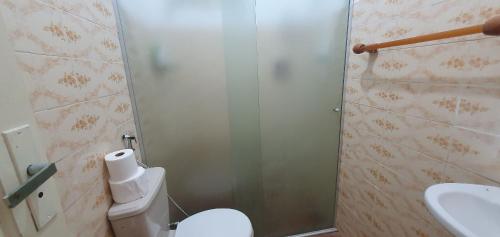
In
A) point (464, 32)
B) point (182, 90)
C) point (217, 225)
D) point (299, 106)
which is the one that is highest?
point (464, 32)

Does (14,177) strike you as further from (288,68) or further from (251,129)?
(288,68)

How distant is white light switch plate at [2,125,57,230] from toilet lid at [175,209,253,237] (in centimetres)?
79

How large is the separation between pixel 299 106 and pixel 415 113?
624 mm

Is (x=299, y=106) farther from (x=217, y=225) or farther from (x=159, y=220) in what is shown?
(x=159, y=220)

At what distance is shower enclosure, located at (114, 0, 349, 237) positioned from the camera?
1190mm

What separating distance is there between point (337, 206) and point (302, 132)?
28.5 inches

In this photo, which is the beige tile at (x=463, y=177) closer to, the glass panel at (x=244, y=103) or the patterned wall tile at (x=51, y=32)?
the glass panel at (x=244, y=103)

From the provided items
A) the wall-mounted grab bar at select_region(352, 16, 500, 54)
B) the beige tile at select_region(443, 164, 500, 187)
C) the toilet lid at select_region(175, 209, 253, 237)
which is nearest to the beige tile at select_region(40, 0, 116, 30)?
the toilet lid at select_region(175, 209, 253, 237)

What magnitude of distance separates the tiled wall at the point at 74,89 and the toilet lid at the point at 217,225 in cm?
40

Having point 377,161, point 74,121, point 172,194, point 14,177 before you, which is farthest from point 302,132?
point 14,177

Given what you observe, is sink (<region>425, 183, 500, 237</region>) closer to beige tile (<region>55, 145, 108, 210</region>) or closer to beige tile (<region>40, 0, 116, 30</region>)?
beige tile (<region>55, 145, 108, 210</region>)

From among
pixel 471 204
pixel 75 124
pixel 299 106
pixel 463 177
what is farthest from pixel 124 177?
pixel 463 177

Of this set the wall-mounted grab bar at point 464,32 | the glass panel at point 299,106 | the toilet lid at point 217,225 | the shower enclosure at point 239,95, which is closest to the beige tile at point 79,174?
the shower enclosure at point 239,95

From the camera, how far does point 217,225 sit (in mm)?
1167
